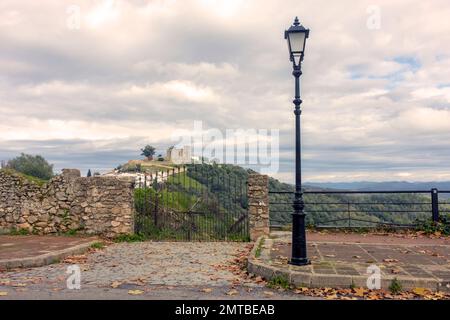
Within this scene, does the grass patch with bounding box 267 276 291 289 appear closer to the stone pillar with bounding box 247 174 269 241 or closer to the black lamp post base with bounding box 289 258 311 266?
the black lamp post base with bounding box 289 258 311 266

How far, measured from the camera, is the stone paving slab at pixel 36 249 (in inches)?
320

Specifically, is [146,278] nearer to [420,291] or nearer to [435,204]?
[420,291]

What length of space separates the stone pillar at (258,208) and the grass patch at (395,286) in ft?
18.4

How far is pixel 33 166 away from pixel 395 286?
1257 inches

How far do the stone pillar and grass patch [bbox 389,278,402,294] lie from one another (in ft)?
18.4

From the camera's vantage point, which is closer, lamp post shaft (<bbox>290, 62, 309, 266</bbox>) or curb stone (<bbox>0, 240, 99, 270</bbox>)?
lamp post shaft (<bbox>290, 62, 309, 266</bbox>)

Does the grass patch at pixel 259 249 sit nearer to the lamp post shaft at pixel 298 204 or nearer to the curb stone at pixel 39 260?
the lamp post shaft at pixel 298 204

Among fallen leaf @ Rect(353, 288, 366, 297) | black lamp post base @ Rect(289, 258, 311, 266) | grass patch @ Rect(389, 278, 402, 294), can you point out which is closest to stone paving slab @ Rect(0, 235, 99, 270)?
black lamp post base @ Rect(289, 258, 311, 266)

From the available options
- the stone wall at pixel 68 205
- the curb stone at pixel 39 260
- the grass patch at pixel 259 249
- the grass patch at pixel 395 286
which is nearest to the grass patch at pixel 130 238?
the stone wall at pixel 68 205

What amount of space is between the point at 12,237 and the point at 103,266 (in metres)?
5.46

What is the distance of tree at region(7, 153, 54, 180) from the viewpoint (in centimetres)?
3103

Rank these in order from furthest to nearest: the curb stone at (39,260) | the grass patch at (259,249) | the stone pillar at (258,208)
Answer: the stone pillar at (258,208) < the grass patch at (259,249) < the curb stone at (39,260)
